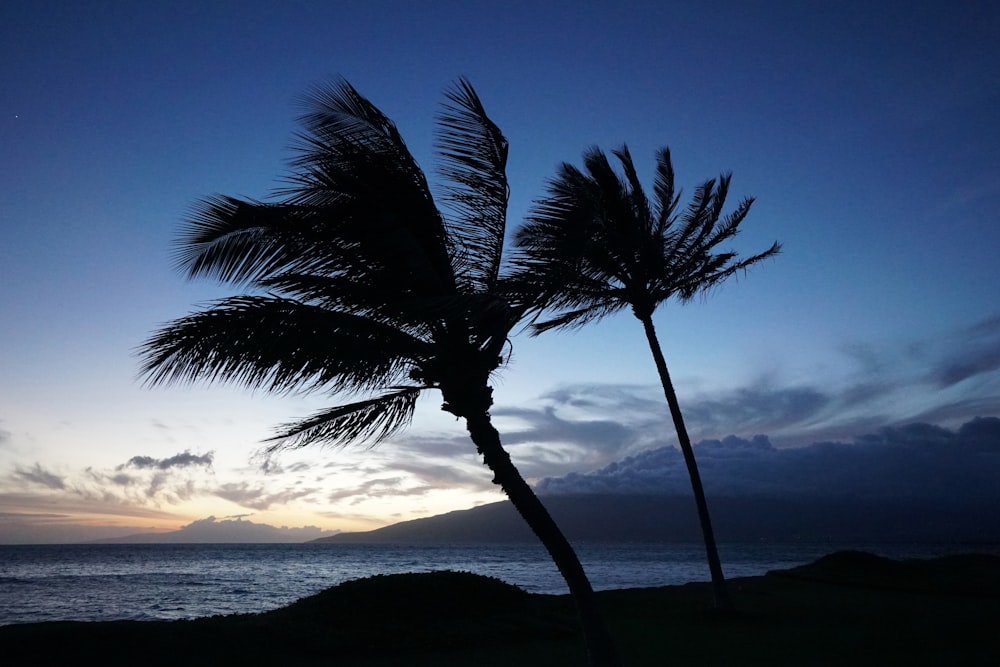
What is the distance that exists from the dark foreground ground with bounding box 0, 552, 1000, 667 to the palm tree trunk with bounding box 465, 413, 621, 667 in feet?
14.0

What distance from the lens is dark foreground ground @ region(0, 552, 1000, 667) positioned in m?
10.5

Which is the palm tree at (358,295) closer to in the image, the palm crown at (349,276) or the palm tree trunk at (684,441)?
the palm crown at (349,276)

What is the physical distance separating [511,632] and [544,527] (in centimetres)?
719

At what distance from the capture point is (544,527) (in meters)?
7.24

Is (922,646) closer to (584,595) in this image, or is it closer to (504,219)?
(584,595)

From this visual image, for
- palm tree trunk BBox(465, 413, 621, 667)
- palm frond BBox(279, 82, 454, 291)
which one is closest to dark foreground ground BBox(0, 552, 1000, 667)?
palm tree trunk BBox(465, 413, 621, 667)

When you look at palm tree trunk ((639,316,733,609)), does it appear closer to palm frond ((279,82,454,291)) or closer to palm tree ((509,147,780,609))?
palm tree ((509,147,780,609))

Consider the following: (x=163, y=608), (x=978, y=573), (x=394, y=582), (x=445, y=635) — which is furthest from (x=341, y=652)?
(x=163, y=608)

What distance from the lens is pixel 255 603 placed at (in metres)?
36.8

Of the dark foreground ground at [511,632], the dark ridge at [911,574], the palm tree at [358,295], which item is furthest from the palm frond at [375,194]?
the dark ridge at [911,574]

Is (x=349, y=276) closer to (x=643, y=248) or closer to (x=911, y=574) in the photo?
(x=643, y=248)

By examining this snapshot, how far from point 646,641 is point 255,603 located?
31.3m

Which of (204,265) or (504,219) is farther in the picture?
(504,219)

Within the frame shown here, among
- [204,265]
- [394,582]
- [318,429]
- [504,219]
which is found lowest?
[394,582]
